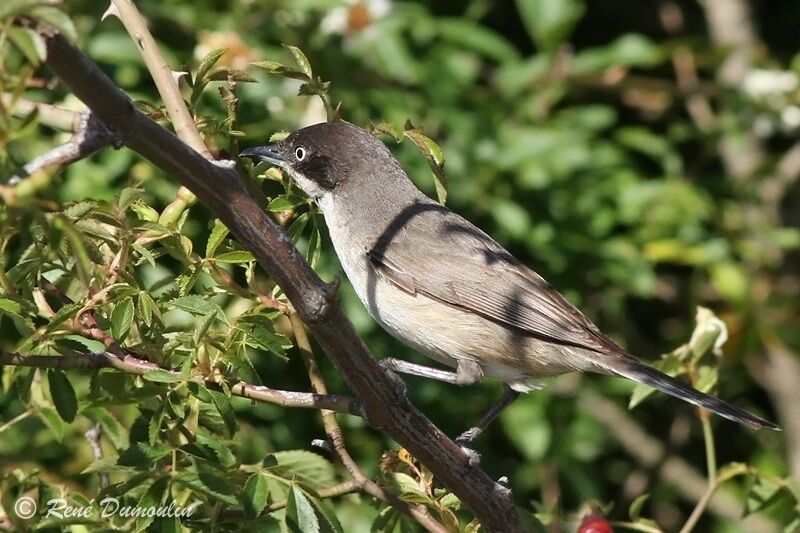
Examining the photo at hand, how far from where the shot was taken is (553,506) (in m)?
3.20

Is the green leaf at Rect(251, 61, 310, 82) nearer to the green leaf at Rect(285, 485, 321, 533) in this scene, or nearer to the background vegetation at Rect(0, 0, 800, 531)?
the background vegetation at Rect(0, 0, 800, 531)

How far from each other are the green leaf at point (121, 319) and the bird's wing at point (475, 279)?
1475mm

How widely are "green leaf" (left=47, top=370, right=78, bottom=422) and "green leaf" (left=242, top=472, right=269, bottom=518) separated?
449 mm

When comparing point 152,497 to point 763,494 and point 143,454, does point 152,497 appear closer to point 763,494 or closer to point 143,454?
point 143,454

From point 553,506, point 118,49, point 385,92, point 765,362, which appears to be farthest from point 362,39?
point 765,362

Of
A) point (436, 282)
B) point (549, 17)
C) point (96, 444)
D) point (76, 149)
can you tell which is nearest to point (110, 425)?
point (96, 444)

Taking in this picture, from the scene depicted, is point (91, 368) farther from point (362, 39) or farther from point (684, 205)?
point (684, 205)

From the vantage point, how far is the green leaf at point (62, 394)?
100 inches

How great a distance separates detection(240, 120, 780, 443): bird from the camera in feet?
12.2

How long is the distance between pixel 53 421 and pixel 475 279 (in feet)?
5.14

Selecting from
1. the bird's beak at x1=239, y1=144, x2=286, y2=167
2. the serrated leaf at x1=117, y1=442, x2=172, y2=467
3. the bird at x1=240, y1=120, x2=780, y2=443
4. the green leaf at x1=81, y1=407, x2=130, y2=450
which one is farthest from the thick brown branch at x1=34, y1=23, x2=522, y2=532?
the bird's beak at x1=239, y1=144, x2=286, y2=167

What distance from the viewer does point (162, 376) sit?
2.39 meters

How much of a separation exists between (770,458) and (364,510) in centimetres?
294

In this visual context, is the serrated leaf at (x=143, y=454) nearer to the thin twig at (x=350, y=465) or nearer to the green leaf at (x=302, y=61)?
the thin twig at (x=350, y=465)
